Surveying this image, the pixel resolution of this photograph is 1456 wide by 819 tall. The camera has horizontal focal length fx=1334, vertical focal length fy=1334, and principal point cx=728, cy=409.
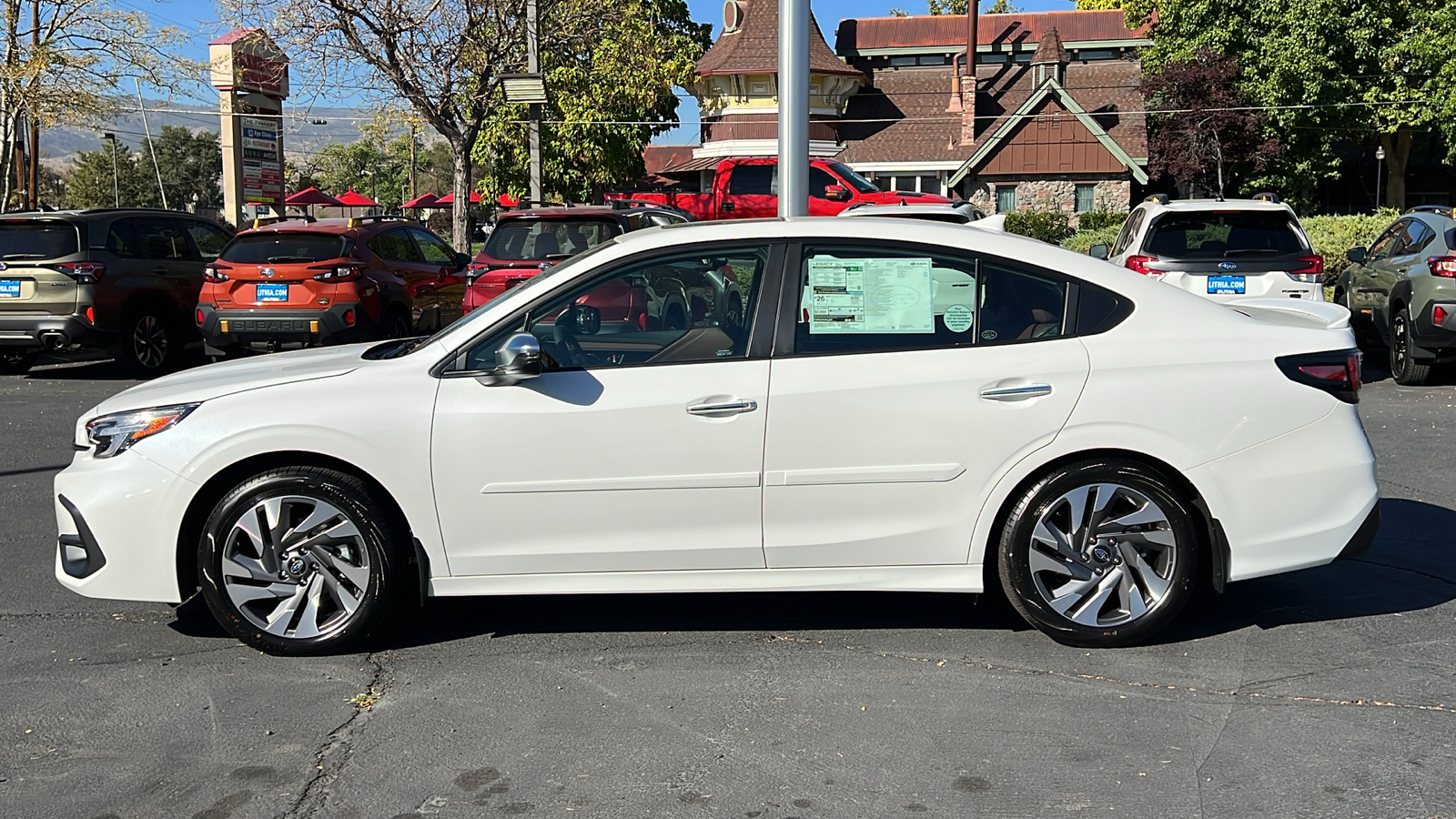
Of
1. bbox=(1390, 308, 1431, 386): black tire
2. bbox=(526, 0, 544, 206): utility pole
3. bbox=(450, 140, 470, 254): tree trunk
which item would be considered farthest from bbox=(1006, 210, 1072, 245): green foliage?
bbox=(1390, 308, 1431, 386): black tire

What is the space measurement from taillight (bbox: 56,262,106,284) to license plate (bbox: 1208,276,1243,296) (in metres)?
10.5

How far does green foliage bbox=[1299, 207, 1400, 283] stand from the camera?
1911 centimetres

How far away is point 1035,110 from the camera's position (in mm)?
47312

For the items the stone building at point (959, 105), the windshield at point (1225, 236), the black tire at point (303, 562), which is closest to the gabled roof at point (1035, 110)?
the stone building at point (959, 105)

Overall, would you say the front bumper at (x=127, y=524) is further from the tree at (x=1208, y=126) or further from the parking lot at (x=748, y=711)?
the tree at (x=1208, y=126)

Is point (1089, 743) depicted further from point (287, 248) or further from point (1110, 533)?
point (287, 248)

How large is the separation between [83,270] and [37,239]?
1.90 ft

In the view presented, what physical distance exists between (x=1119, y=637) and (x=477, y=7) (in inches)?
841

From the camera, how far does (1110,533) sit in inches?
194

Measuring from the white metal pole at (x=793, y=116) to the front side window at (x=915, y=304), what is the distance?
471 centimetres

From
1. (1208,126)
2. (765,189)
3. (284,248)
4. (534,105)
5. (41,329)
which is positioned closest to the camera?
(41,329)

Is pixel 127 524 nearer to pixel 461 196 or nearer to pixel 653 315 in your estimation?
pixel 653 315

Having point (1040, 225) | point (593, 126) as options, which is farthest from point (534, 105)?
point (1040, 225)

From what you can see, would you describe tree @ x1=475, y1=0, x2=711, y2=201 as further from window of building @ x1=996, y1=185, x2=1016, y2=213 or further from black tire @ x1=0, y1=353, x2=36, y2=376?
black tire @ x1=0, y1=353, x2=36, y2=376
